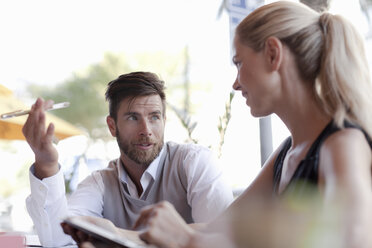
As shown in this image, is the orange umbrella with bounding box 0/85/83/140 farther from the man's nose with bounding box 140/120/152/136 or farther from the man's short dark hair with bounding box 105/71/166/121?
the man's nose with bounding box 140/120/152/136

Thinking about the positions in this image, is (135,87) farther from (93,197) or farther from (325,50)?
(325,50)

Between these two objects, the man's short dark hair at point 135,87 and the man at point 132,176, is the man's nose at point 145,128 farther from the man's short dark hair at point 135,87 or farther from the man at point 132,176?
the man's short dark hair at point 135,87

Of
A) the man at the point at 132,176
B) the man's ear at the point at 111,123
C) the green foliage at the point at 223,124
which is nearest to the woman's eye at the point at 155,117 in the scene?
the man at the point at 132,176

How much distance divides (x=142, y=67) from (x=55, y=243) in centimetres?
687

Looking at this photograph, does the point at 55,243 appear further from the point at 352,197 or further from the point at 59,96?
the point at 59,96

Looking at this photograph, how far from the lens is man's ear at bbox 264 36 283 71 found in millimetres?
1306

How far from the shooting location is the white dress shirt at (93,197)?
209 centimetres

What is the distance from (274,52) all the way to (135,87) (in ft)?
3.93

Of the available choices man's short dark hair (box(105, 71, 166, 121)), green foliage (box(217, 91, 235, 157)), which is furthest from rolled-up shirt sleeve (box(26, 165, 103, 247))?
green foliage (box(217, 91, 235, 157))

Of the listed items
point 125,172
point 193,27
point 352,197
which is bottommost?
point 125,172

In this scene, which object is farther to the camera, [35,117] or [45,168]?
A: [45,168]

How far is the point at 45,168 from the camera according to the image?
203cm

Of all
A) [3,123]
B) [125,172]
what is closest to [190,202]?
[125,172]

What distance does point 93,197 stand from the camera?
2.30 metres
